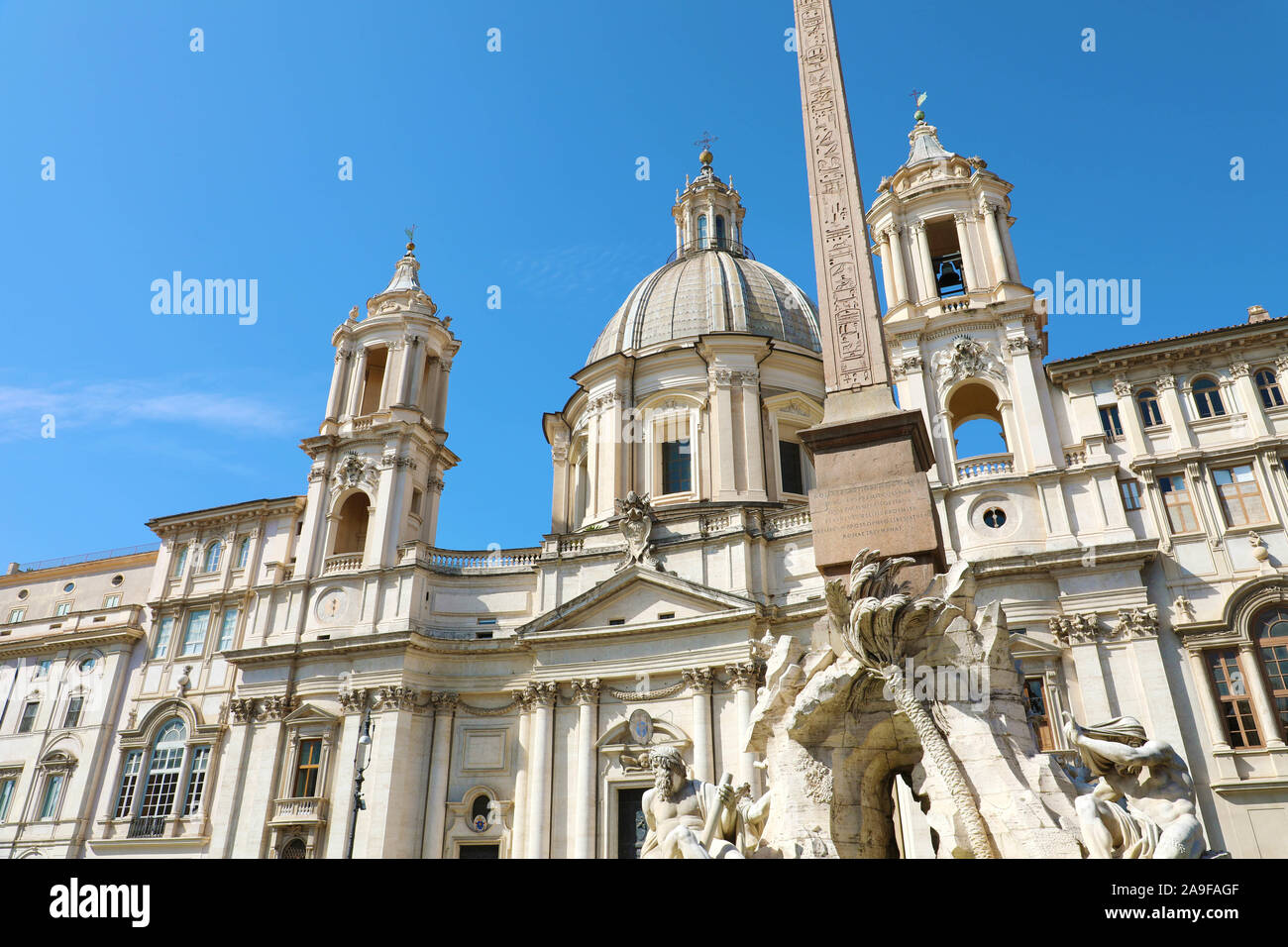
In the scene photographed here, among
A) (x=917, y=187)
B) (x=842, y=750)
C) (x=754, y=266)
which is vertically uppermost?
(x=754, y=266)

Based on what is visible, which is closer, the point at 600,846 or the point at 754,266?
the point at 600,846

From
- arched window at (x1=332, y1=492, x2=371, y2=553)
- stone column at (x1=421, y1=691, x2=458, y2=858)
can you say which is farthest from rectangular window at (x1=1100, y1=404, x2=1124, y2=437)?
arched window at (x1=332, y1=492, x2=371, y2=553)

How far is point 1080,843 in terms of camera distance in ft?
26.8

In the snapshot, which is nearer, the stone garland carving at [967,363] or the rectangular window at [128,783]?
the stone garland carving at [967,363]

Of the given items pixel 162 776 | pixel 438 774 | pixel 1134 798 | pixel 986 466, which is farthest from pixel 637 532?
pixel 1134 798

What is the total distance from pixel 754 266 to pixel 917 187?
12787 millimetres

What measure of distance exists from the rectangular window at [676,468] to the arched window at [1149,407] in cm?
1638

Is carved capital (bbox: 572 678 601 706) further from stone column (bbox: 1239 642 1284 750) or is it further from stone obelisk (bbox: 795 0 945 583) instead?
stone obelisk (bbox: 795 0 945 583)

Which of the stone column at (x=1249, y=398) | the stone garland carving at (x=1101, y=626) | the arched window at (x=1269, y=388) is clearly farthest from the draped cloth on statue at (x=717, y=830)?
the arched window at (x=1269, y=388)

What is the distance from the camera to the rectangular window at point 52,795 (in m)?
33.7

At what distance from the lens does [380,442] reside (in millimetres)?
36062

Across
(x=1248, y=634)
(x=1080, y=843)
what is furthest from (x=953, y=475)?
(x=1080, y=843)

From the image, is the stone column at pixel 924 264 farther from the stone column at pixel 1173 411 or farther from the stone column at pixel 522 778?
the stone column at pixel 522 778
